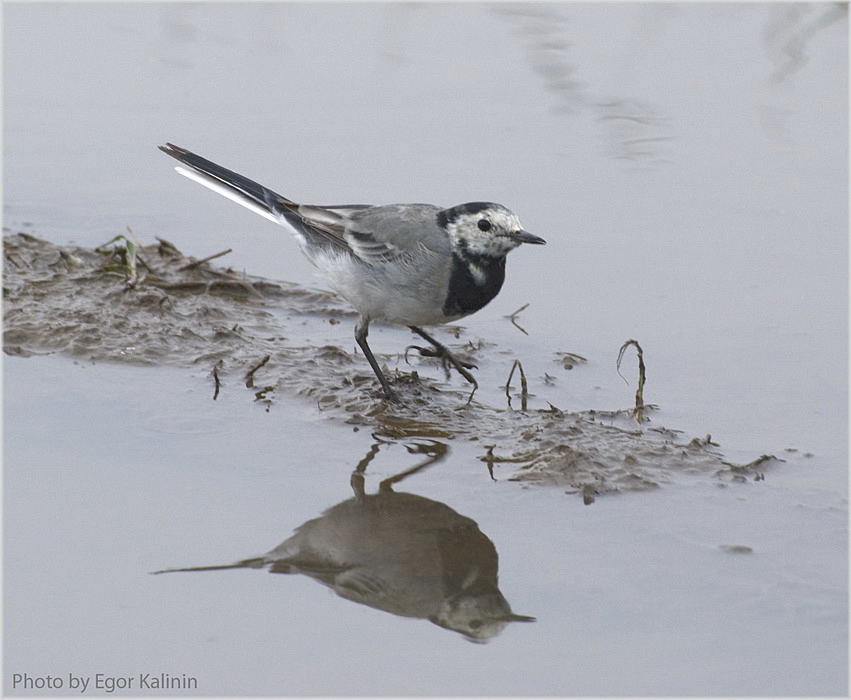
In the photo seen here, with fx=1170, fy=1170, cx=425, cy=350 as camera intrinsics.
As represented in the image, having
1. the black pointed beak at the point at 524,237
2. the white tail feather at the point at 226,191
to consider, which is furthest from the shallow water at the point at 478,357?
the black pointed beak at the point at 524,237

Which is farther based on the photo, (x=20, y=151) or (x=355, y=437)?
(x=20, y=151)

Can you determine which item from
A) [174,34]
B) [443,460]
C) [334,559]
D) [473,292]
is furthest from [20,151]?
[334,559]

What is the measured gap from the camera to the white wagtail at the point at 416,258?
659 centimetres

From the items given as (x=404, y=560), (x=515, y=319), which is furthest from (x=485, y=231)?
(x=404, y=560)

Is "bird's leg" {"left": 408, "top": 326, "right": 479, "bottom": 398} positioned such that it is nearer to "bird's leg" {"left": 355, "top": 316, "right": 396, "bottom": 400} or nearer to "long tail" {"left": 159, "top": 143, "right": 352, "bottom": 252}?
"bird's leg" {"left": 355, "top": 316, "right": 396, "bottom": 400}

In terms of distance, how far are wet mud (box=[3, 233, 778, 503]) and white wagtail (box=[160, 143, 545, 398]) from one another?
304mm

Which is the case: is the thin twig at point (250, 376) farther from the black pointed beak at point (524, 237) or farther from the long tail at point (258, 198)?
the black pointed beak at point (524, 237)

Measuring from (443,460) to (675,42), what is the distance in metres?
7.99

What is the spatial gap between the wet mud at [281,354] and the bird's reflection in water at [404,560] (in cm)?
62

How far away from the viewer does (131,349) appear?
6.97 m

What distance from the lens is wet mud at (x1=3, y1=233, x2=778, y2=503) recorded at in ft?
19.0

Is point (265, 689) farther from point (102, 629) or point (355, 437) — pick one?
point (355, 437)

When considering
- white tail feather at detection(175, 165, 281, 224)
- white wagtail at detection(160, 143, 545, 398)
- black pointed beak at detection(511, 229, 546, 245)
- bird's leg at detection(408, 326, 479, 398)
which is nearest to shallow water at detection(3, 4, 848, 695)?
bird's leg at detection(408, 326, 479, 398)

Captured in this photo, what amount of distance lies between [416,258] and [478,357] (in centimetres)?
89
